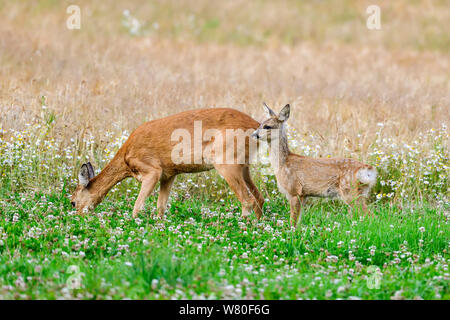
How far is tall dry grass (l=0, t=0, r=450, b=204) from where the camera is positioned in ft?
37.3

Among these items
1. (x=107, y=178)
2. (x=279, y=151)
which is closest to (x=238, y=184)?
(x=279, y=151)

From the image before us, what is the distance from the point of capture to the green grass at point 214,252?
5641 millimetres

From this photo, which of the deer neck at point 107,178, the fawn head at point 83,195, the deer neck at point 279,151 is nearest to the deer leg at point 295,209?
the deer neck at point 279,151

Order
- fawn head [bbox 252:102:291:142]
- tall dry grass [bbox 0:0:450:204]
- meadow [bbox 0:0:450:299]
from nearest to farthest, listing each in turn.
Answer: meadow [bbox 0:0:450:299], fawn head [bbox 252:102:291:142], tall dry grass [bbox 0:0:450:204]

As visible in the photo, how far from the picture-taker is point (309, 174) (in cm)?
842

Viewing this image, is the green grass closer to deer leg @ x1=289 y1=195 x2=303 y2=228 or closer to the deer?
deer leg @ x1=289 y1=195 x2=303 y2=228

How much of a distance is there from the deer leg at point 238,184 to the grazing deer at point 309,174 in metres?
0.45

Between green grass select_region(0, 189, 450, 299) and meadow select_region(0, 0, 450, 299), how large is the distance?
0.02 m

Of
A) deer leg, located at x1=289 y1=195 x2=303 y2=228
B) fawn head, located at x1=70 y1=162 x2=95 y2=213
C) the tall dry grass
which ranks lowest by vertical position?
deer leg, located at x1=289 y1=195 x2=303 y2=228

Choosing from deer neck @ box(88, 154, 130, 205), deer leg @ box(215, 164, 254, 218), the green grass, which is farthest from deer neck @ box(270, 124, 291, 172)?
deer neck @ box(88, 154, 130, 205)

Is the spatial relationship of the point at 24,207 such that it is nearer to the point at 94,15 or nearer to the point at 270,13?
the point at 94,15

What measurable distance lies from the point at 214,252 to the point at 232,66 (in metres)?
11.4

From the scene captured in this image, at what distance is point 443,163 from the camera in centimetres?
1020
